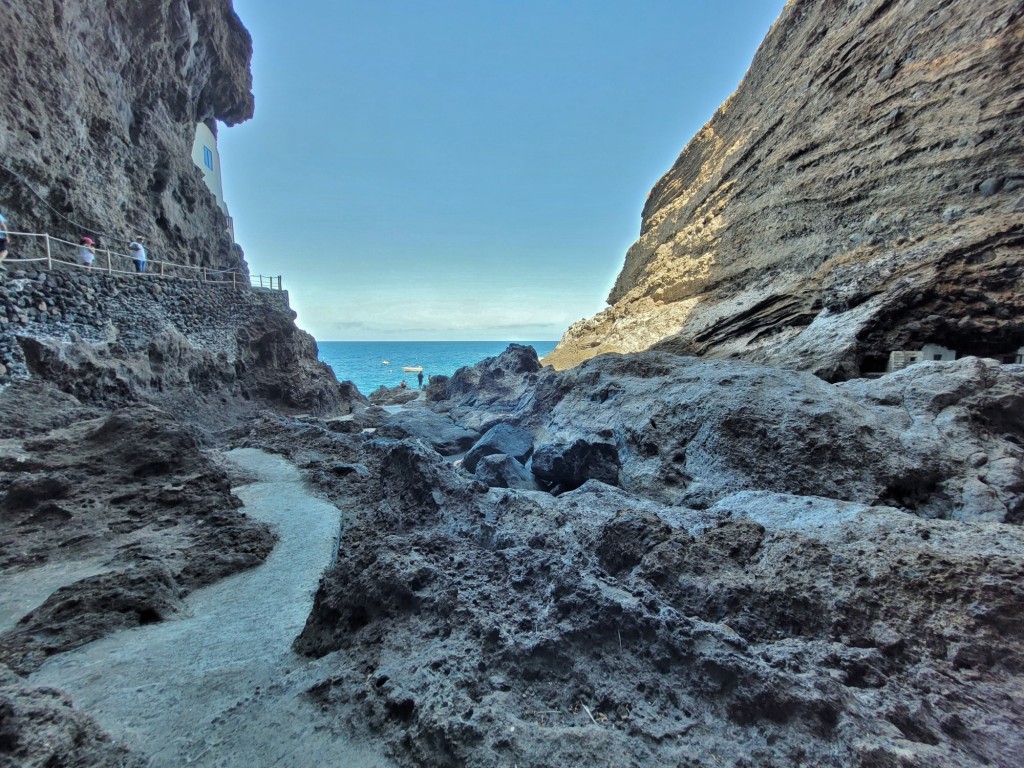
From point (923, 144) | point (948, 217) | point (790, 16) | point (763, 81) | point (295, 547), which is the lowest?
point (295, 547)

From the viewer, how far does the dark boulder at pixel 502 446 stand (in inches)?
328

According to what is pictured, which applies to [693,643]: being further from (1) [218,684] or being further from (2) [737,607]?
(1) [218,684]

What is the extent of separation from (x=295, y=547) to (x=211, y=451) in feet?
18.7

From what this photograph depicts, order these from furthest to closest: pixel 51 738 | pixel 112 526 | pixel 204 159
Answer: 1. pixel 204 159
2. pixel 112 526
3. pixel 51 738

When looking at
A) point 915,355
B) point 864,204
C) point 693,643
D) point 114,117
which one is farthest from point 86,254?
point 864,204

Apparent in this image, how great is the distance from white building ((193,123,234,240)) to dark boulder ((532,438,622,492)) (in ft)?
89.8

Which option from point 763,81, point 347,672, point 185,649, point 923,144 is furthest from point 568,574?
point 763,81

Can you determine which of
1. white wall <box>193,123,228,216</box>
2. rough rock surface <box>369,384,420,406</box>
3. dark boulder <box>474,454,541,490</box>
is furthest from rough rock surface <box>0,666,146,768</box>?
white wall <box>193,123,228,216</box>

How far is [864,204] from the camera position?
10.8m

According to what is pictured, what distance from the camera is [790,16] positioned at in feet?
56.1

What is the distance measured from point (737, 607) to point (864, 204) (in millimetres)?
12232

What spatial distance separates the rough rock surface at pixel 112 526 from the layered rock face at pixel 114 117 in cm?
913

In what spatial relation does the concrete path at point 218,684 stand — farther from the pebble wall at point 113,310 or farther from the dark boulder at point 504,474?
the pebble wall at point 113,310

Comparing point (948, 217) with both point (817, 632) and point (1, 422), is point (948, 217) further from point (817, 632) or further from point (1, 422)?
point (1, 422)
